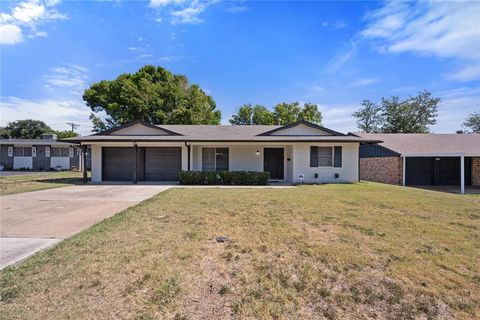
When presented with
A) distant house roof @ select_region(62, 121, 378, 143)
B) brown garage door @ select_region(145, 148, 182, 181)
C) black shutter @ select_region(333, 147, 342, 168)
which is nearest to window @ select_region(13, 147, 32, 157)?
distant house roof @ select_region(62, 121, 378, 143)

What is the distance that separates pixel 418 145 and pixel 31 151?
3609cm

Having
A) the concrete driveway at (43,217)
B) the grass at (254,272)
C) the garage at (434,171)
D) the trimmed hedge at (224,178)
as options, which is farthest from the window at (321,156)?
the concrete driveway at (43,217)

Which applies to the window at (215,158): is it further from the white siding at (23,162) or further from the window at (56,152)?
the white siding at (23,162)

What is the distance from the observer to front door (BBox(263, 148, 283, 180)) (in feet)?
56.4

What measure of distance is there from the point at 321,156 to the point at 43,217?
43.7ft

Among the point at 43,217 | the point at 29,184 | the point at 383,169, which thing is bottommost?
the point at 43,217

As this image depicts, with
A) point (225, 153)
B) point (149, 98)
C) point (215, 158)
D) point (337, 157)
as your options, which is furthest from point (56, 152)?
point (337, 157)

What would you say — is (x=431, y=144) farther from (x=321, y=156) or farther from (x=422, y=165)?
(x=321, y=156)

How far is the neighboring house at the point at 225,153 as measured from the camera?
1540 cm

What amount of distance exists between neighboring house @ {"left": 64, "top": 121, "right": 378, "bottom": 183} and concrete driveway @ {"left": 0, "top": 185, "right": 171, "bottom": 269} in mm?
5956

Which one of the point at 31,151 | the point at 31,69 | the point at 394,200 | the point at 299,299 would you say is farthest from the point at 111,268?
the point at 31,151

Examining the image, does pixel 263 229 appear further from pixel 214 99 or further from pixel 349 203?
pixel 214 99

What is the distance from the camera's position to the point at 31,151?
28.3 m

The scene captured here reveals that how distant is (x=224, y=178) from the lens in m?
14.7
